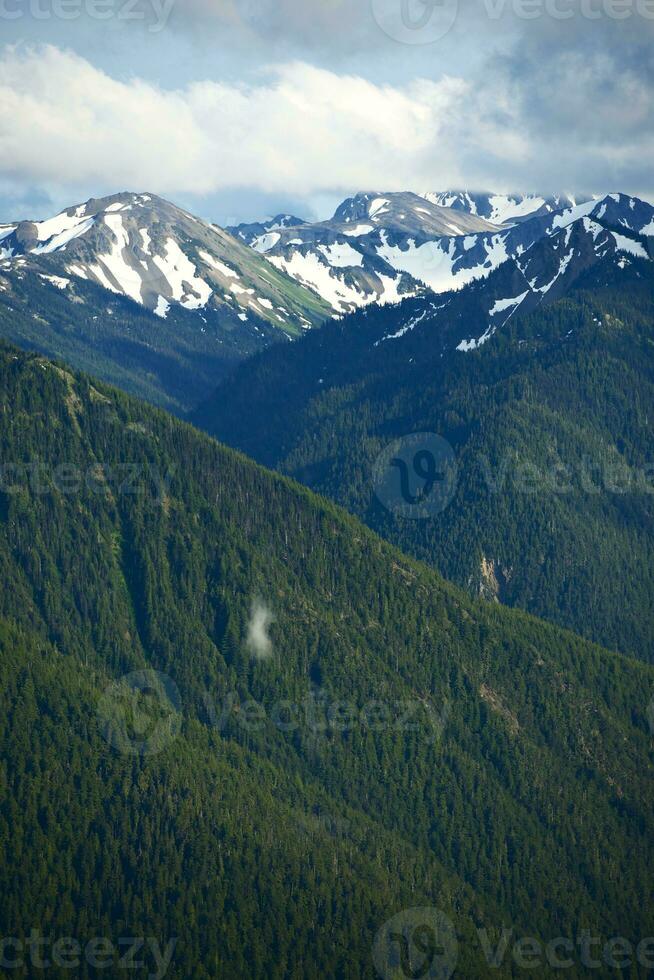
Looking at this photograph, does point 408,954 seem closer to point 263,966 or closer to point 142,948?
point 263,966

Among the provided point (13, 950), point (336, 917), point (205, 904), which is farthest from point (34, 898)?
point (336, 917)

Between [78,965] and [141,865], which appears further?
[141,865]

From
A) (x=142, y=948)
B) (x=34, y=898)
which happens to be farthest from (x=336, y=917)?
(x=34, y=898)

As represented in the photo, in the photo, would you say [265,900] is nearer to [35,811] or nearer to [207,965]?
[207,965]

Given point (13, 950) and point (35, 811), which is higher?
point (35, 811)

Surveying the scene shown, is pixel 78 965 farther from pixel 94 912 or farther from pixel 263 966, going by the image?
pixel 263 966

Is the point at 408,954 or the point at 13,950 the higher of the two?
the point at 408,954

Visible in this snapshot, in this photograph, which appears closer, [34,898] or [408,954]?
[34,898]
